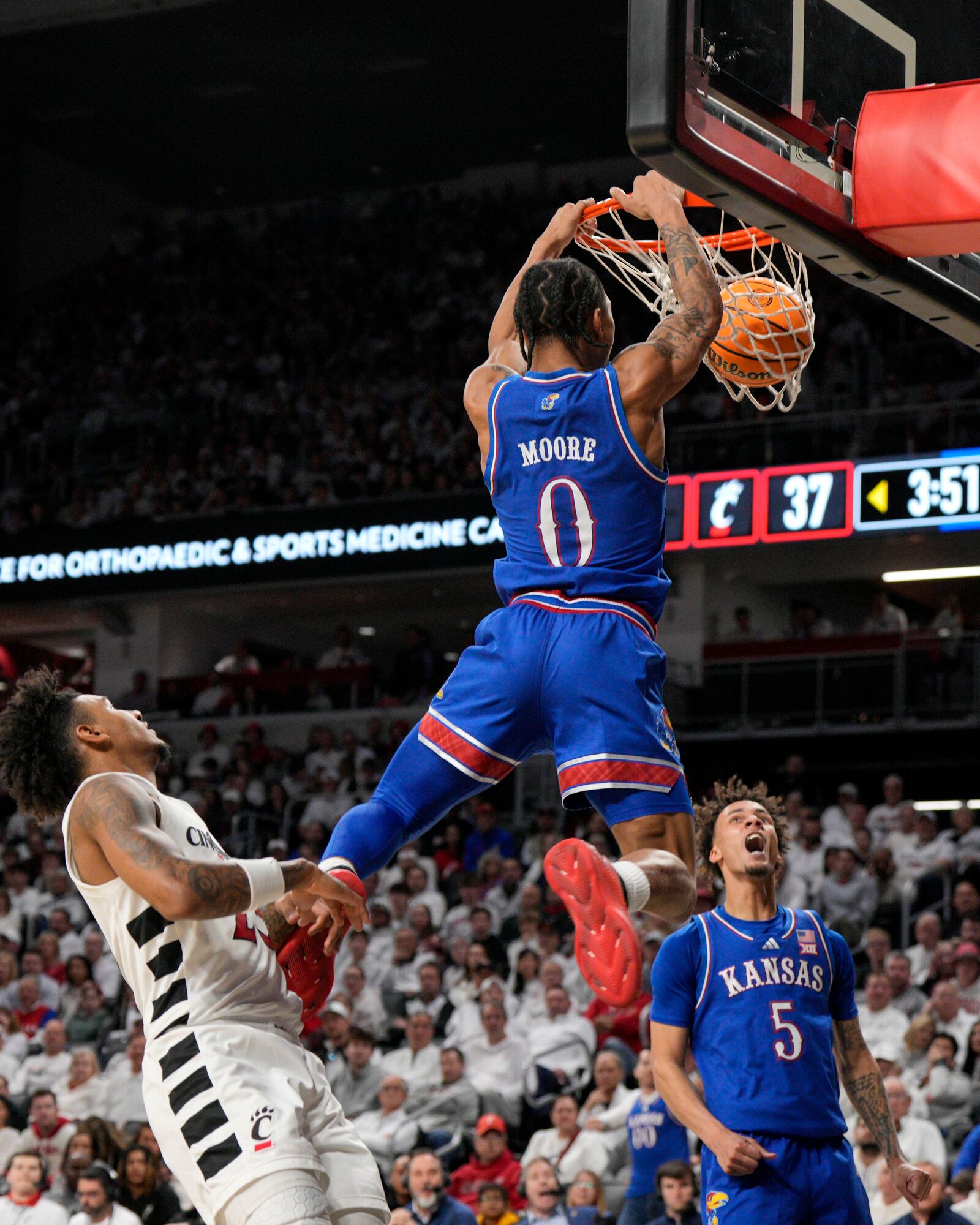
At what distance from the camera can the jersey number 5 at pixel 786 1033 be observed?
5.54 metres

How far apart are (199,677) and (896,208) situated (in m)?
19.3

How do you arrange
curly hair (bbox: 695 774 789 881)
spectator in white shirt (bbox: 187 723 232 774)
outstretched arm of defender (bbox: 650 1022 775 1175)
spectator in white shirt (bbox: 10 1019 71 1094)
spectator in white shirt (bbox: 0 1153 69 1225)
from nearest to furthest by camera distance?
1. outstretched arm of defender (bbox: 650 1022 775 1175)
2. curly hair (bbox: 695 774 789 881)
3. spectator in white shirt (bbox: 0 1153 69 1225)
4. spectator in white shirt (bbox: 10 1019 71 1094)
5. spectator in white shirt (bbox: 187 723 232 774)

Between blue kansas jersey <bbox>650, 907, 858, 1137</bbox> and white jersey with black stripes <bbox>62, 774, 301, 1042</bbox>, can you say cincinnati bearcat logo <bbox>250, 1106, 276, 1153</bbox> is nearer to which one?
white jersey with black stripes <bbox>62, 774, 301, 1042</bbox>

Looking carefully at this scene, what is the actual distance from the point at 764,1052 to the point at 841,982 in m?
0.45

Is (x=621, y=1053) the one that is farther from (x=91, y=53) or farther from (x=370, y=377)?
(x=91, y=53)

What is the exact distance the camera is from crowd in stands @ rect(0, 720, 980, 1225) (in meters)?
10.4

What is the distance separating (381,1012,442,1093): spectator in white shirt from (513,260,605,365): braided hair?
26.6 ft

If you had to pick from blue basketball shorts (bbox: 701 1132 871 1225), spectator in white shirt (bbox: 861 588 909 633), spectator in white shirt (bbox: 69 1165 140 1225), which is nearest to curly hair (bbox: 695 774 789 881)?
blue basketball shorts (bbox: 701 1132 871 1225)

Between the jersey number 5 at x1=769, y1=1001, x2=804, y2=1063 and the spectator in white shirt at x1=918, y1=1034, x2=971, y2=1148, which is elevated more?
the jersey number 5 at x1=769, y1=1001, x2=804, y2=1063

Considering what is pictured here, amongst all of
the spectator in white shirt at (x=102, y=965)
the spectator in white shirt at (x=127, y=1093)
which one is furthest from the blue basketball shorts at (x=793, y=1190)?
the spectator in white shirt at (x=102, y=965)

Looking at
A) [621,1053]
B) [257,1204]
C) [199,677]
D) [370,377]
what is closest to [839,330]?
[370,377]

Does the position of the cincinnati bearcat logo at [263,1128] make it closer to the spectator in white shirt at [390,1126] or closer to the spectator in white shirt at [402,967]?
the spectator in white shirt at [390,1126]

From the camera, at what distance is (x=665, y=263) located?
18.0ft

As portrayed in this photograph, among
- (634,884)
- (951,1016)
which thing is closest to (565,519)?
(634,884)
